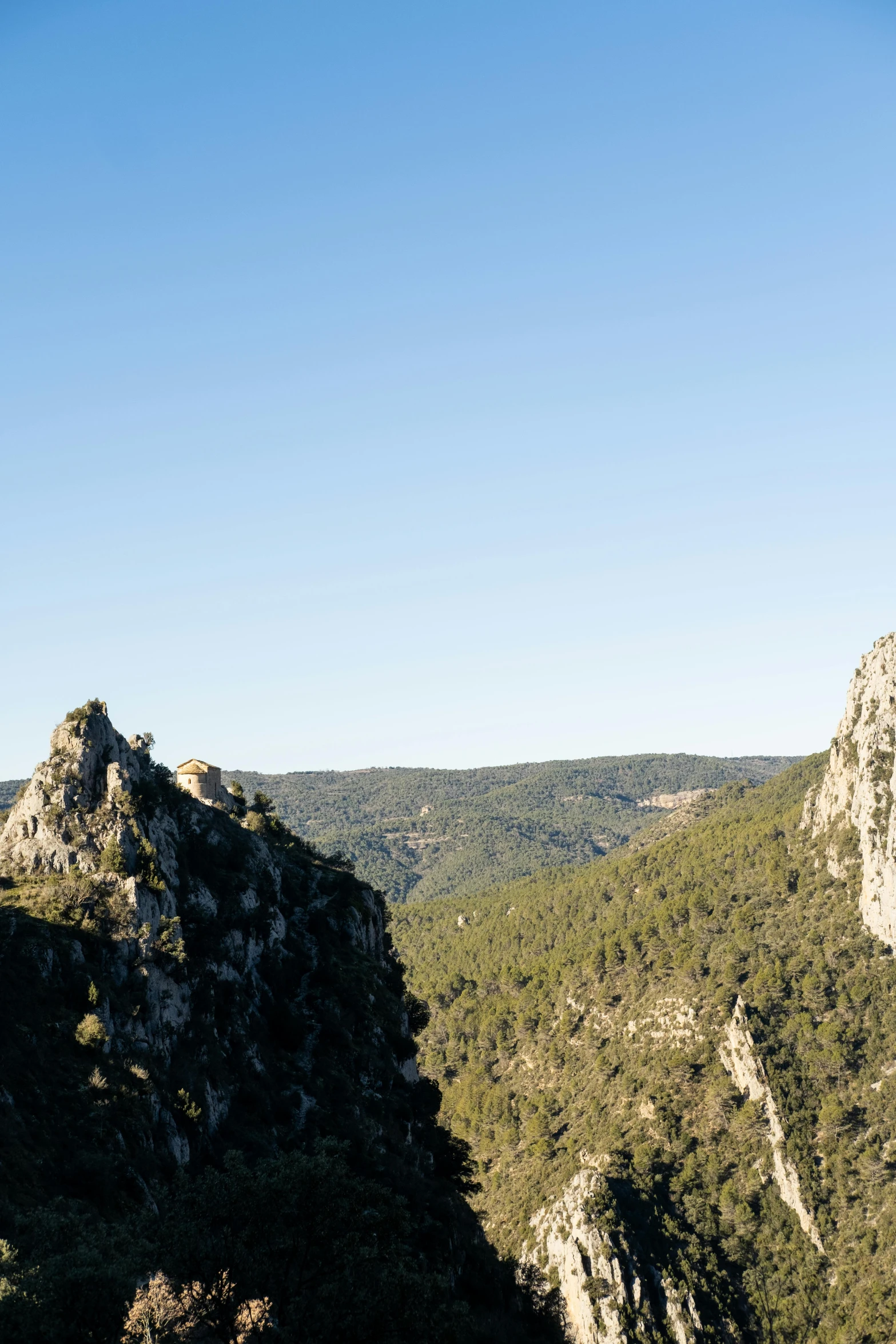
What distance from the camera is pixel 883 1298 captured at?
367ft

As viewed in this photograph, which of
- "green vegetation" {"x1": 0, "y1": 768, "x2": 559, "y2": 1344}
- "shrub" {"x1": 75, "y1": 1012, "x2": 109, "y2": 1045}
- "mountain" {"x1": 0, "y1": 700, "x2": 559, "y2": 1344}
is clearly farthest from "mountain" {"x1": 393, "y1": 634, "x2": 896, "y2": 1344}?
"shrub" {"x1": 75, "y1": 1012, "x2": 109, "y2": 1045}

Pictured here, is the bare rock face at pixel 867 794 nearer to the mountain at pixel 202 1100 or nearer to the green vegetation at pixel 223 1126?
the green vegetation at pixel 223 1126

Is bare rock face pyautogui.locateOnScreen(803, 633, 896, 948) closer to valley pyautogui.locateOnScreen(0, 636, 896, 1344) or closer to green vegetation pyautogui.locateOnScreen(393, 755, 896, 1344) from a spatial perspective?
valley pyautogui.locateOnScreen(0, 636, 896, 1344)

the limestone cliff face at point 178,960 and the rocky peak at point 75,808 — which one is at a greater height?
the rocky peak at point 75,808

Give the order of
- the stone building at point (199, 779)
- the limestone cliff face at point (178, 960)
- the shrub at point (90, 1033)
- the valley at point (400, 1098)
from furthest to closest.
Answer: the stone building at point (199, 779) < the limestone cliff face at point (178, 960) < the shrub at point (90, 1033) < the valley at point (400, 1098)

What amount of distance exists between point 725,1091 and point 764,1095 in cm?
535

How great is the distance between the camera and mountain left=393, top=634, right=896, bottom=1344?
117 m

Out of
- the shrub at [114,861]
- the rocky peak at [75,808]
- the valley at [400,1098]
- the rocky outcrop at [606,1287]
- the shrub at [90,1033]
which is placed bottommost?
the rocky outcrop at [606,1287]

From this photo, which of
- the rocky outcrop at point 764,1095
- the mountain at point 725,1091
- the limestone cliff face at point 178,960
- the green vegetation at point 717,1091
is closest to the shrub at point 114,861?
the limestone cliff face at point 178,960

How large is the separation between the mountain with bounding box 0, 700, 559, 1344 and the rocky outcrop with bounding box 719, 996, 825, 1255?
244 feet

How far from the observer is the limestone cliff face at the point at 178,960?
4625cm

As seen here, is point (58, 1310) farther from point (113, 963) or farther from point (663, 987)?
point (663, 987)

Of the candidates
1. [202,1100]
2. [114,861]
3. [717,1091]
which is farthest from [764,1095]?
[114,861]

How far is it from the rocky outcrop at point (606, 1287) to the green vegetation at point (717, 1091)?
2134mm
